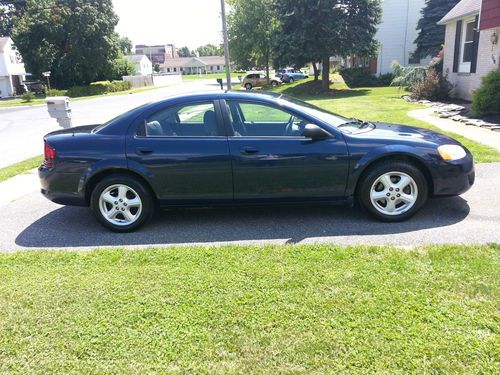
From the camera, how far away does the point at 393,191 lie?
4.51 meters

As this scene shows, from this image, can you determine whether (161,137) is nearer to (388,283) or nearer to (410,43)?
(388,283)

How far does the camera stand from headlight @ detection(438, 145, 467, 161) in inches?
176

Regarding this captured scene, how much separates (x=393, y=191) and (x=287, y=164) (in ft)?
3.95

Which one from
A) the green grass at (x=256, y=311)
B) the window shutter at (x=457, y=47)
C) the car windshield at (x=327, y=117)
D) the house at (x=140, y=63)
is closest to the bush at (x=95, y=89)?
the house at (x=140, y=63)

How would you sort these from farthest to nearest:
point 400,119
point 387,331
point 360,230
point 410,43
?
1. point 410,43
2. point 400,119
3. point 360,230
4. point 387,331

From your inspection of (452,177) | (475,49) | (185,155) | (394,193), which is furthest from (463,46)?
(185,155)

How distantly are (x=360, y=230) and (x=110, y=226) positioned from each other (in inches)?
110

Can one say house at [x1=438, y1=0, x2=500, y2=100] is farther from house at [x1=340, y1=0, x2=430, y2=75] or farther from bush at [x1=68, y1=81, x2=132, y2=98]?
bush at [x1=68, y1=81, x2=132, y2=98]

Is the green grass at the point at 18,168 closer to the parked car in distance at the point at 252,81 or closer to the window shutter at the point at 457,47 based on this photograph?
the window shutter at the point at 457,47

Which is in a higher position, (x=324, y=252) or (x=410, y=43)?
(x=410, y=43)

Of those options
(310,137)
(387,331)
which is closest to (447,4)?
(310,137)

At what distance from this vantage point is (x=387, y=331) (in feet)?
8.72

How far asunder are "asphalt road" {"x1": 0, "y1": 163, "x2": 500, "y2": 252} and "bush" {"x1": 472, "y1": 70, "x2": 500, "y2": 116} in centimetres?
666

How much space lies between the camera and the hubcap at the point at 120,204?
465 cm
